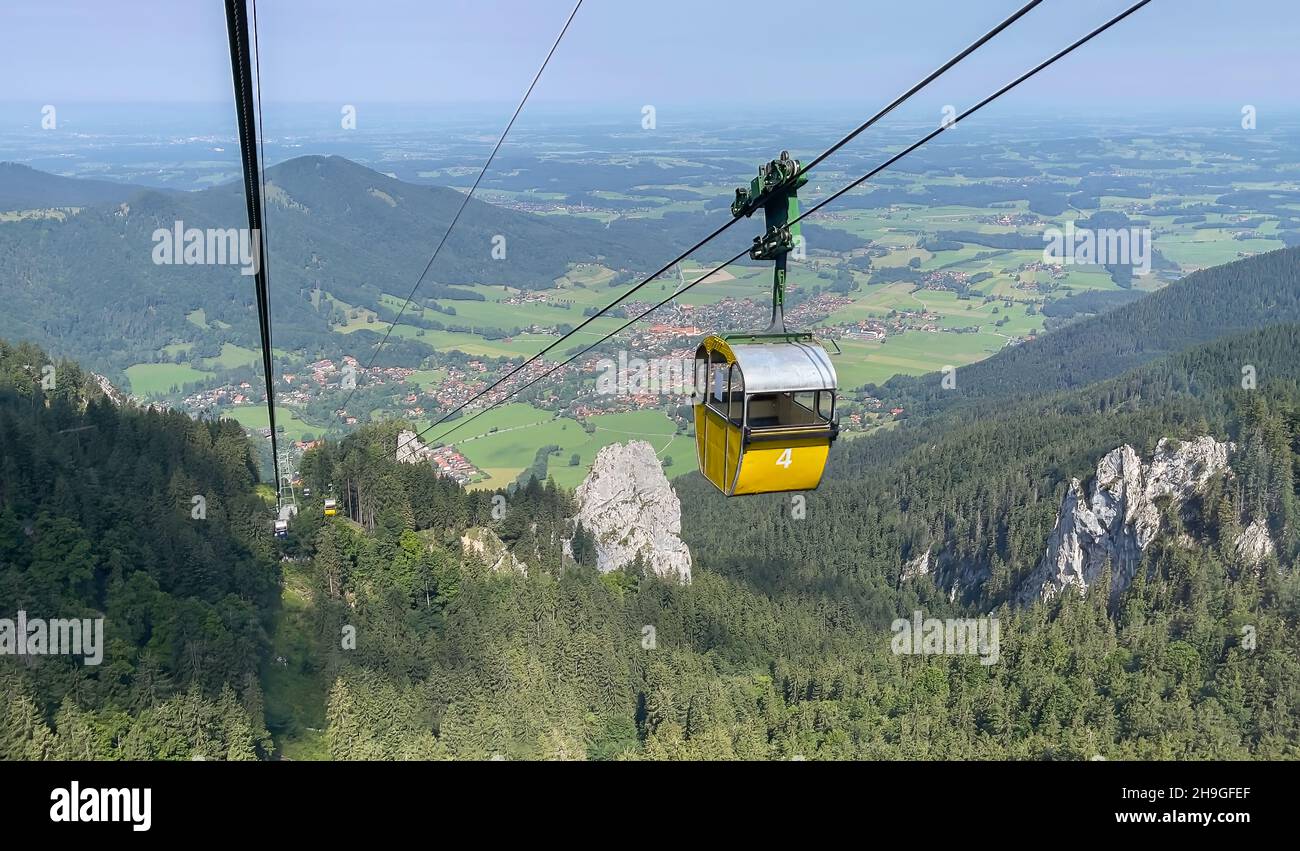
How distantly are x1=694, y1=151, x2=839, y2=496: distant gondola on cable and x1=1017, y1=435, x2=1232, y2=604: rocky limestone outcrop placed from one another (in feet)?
262

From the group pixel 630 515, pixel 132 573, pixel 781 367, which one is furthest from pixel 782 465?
pixel 630 515

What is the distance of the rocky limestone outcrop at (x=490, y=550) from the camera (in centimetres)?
7088

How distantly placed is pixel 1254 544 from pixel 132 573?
3333 inches

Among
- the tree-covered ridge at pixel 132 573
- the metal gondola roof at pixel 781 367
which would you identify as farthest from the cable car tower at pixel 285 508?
the metal gondola roof at pixel 781 367

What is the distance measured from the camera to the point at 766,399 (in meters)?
19.4

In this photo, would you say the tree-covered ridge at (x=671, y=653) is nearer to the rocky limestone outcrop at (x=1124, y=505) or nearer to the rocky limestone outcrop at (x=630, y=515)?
the rocky limestone outcrop at (x=630, y=515)

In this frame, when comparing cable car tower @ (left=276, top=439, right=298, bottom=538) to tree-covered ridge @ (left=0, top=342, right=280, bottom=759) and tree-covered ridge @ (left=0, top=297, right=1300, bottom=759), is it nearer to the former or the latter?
tree-covered ridge @ (left=0, top=297, right=1300, bottom=759)

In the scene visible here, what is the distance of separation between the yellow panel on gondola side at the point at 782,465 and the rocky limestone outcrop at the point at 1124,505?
3144 inches

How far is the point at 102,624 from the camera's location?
4494 cm

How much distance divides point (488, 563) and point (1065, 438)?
268 feet

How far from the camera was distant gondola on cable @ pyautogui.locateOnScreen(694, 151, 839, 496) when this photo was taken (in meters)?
16.9

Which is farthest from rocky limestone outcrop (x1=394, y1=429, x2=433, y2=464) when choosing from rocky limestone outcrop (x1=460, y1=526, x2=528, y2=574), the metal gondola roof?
the metal gondola roof

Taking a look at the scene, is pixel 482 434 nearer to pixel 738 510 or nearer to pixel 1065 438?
pixel 738 510

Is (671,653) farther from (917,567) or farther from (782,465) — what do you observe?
(917,567)
